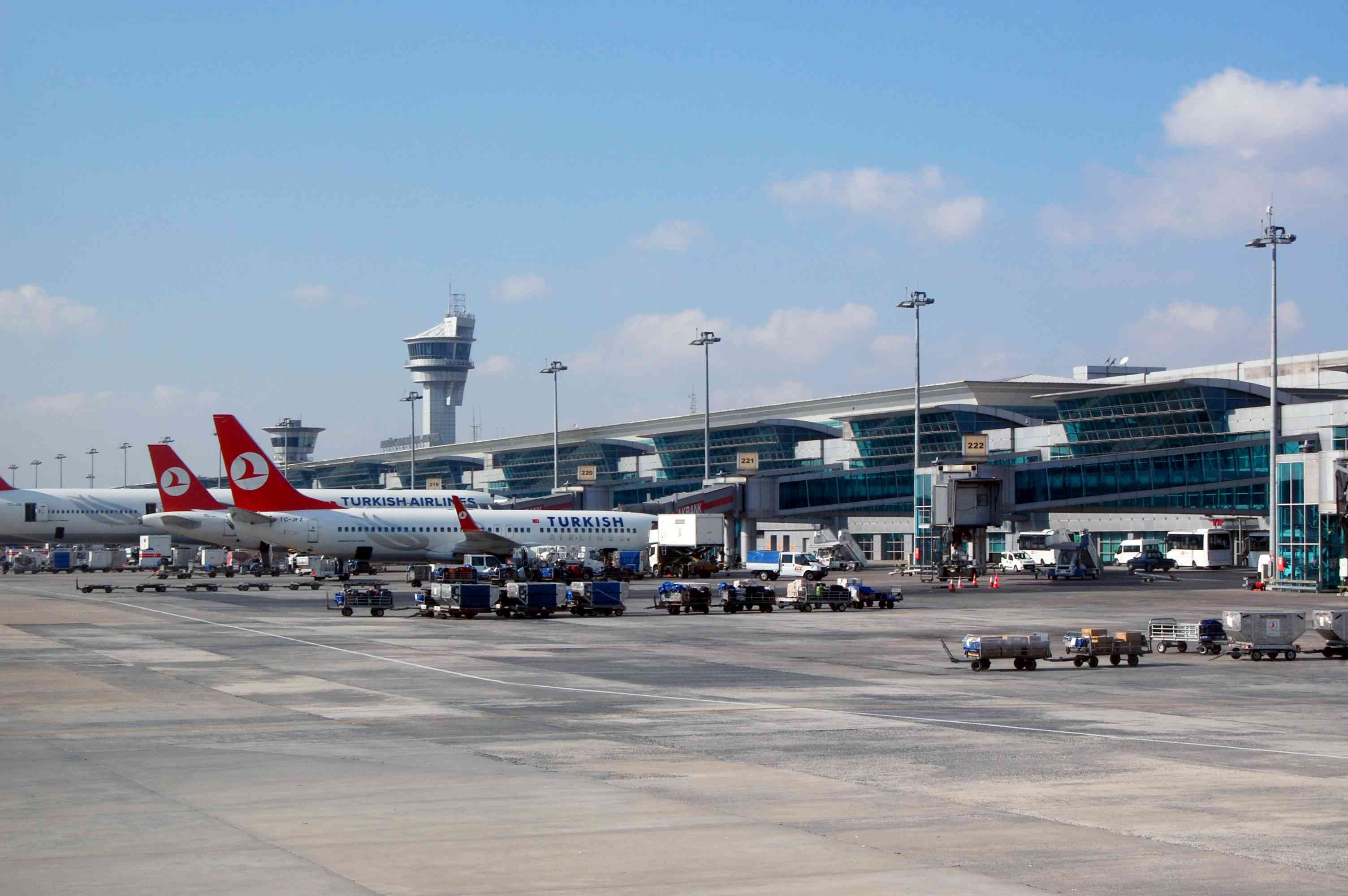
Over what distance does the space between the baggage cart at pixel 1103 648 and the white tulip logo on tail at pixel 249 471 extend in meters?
56.1

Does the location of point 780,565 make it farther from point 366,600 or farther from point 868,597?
point 366,600

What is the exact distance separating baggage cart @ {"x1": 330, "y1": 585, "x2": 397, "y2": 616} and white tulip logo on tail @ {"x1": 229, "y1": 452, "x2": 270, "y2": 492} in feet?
91.3

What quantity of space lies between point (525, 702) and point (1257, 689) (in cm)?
1391

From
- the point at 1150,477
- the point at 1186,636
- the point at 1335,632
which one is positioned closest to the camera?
the point at 1335,632

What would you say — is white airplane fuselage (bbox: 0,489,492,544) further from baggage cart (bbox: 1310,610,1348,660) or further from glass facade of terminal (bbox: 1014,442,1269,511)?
baggage cart (bbox: 1310,610,1348,660)

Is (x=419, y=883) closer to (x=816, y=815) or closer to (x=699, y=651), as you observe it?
(x=816, y=815)

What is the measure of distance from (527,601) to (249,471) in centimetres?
3502

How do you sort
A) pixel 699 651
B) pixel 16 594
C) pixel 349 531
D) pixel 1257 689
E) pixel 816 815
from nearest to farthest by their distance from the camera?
1. pixel 816 815
2. pixel 1257 689
3. pixel 699 651
4. pixel 16 594
5. pixel 349 531

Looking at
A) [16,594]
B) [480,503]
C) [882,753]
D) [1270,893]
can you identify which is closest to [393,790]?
[882,753]

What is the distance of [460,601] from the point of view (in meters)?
48.5

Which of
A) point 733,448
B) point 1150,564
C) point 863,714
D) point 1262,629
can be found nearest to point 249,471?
point 1150,564

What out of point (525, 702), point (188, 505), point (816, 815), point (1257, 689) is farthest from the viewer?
point (188, 505)

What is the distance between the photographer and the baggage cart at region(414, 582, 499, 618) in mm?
48531

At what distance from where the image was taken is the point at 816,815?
46.8 ft
